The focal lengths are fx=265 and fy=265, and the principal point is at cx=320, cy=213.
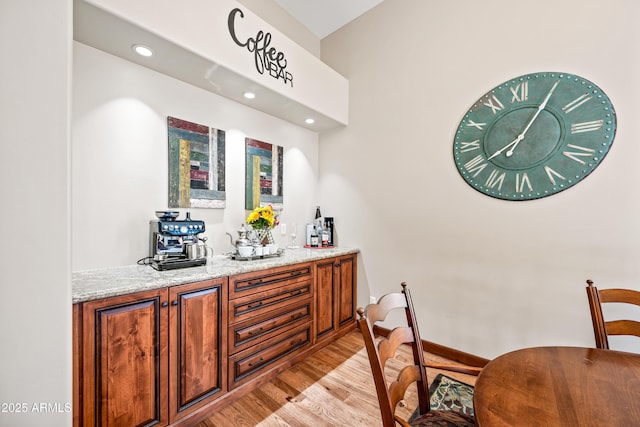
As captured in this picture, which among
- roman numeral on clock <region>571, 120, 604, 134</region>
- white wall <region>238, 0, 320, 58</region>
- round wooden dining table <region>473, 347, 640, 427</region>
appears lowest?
round wooden dining table <region>473, 347, 640, 427</region>

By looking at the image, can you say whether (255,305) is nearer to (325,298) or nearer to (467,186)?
(325,298)

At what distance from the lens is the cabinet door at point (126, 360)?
1.31m

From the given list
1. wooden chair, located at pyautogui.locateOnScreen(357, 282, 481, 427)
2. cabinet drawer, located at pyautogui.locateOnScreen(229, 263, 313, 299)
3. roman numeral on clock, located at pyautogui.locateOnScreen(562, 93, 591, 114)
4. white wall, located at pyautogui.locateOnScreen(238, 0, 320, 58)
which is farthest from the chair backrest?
white wall, located at pyautogui.locateOnScreen(238, 0, 320, 58)

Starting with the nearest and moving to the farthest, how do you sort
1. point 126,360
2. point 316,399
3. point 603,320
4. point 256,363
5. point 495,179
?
point 603,320, point 126,360, point 316,399, point 256,363, point 495,179

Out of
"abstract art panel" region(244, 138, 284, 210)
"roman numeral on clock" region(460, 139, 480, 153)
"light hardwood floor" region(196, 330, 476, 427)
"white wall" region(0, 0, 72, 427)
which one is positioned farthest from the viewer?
"abstract art panel" region(244, 138, 284, 210)

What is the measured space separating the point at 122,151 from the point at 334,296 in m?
2.25

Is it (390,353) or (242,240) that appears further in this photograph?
(242,240)

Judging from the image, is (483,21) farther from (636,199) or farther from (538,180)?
(636,199)

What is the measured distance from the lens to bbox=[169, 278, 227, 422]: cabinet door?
159 cm

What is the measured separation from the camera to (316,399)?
1937 mm

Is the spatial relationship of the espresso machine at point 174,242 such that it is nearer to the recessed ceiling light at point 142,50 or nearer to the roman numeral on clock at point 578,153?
the recessed ceiling light at point 142,50

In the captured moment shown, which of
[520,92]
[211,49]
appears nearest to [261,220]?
[211,49]

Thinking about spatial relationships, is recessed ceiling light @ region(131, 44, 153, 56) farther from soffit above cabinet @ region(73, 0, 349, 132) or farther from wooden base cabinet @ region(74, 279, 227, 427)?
wooden base cabinet @ region(74, 279, 227, 427)

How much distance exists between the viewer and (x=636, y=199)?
1698mm
